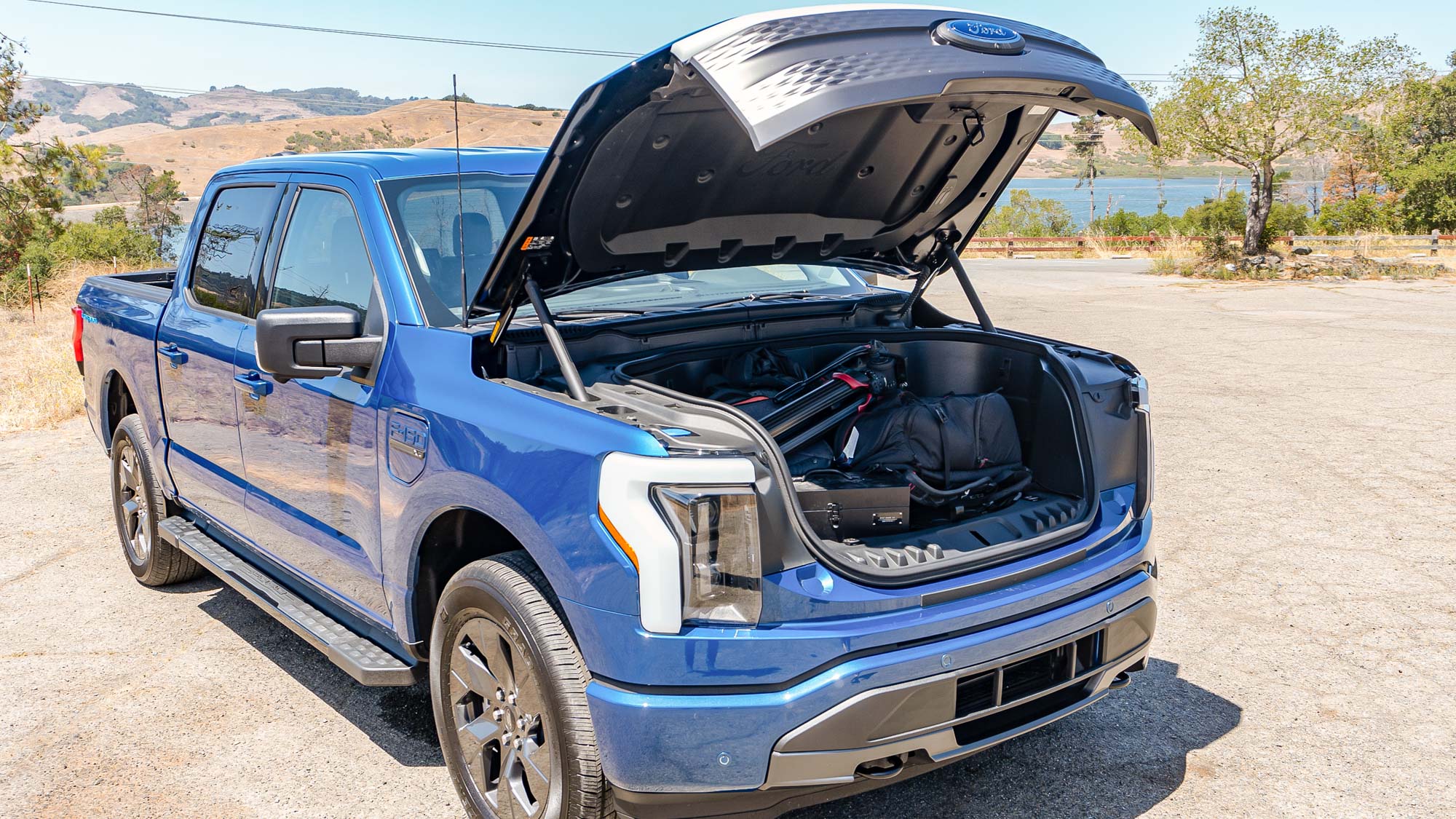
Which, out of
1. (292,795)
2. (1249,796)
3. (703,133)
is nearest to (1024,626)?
(1249,796)

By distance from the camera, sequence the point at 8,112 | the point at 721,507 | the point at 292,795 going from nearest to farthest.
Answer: the point at 721,507 → the point at 292,795 → the point at 8,112

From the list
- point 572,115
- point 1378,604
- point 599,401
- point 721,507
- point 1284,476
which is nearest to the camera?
point 721,507

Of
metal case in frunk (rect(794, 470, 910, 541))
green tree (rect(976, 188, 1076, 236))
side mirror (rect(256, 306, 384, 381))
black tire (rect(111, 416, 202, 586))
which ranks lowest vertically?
black tire (rect(111, 416, 202, 586))

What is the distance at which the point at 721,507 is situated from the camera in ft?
7.97

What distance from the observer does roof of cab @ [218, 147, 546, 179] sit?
3.72 metres

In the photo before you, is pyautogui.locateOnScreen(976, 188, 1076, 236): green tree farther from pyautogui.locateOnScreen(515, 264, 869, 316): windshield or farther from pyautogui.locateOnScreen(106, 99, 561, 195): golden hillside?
pyautogui.locateOnScreen(515, 264, 869, 316): windshield

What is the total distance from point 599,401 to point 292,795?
1.66 metres

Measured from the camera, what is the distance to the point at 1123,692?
401 cm

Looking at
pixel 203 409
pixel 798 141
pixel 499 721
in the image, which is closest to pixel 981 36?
pixel 798 141

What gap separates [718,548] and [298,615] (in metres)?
2.01

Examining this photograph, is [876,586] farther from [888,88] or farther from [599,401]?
[888,88]

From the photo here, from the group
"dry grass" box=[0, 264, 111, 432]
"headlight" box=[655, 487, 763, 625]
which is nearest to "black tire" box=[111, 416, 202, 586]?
"headlight" box=[655, 487, 763, 625]

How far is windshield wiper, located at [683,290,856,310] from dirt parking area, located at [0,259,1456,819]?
1.79 m

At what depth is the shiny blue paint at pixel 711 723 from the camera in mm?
2389
